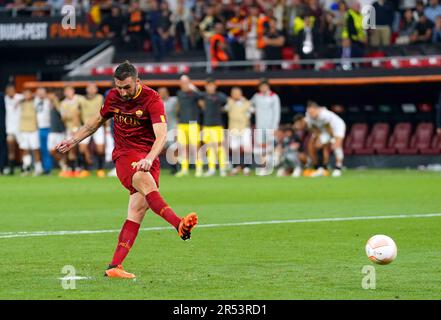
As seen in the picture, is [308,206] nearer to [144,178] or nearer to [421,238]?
[421,238]

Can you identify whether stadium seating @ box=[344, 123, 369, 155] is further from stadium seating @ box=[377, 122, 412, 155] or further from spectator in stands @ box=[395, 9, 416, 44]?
spectator in stands @ box=[395, 9, 416, 44]

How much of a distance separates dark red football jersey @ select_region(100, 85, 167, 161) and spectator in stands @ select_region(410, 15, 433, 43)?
20660 millimetres

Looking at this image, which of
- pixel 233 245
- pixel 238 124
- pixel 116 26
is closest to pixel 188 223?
pixel 233 245

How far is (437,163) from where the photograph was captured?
106 ft

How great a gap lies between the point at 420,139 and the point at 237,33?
538 centimetres

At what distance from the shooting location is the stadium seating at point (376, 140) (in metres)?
33.2

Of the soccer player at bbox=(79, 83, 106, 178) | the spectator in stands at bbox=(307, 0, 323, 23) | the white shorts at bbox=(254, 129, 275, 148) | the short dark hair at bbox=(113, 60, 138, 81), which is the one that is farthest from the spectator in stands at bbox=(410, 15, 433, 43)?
the short dark hair at bbox=(113, 60, 138, 81)

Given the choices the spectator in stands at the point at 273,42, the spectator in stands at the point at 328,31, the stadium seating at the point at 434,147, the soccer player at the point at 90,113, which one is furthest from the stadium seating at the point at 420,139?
the soccer player at the point at 90,113

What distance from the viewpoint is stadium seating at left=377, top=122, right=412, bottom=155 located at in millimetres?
32844

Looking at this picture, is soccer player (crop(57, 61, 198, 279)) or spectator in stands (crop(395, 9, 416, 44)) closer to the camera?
soccer player (crop(57, 61, 198, 279))

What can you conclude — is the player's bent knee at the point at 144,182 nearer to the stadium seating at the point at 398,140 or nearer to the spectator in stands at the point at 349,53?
the spectator in stands at the point at 349,53

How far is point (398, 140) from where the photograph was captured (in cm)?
3297
